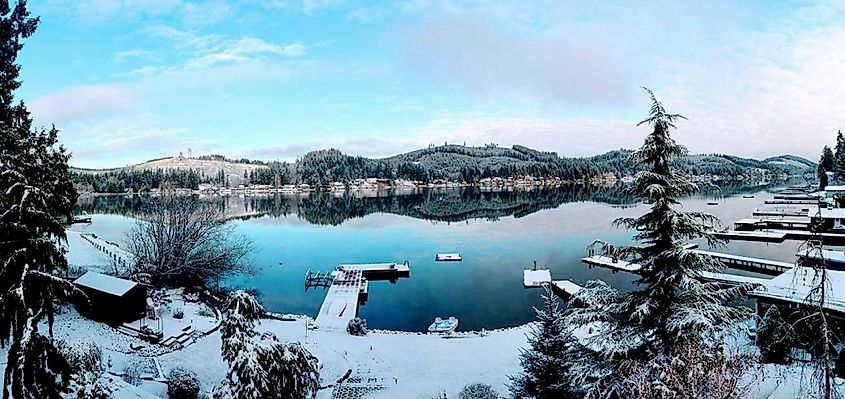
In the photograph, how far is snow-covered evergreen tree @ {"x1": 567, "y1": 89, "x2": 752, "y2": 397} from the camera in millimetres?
10234

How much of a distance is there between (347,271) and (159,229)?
1492cm

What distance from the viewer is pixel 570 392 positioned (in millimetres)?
12859

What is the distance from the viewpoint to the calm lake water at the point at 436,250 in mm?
33438

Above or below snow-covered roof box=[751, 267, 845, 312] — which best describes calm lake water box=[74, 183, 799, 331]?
below

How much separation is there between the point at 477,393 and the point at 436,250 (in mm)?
37796

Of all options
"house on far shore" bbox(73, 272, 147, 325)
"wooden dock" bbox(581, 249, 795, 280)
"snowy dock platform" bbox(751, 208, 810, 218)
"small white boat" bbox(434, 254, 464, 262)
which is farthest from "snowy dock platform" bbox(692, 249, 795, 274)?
"house on far shore" bbox(73, 272, 147, 325)

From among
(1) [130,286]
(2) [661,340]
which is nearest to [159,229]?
(1) [130,286]

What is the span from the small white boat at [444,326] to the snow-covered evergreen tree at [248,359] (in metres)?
14.6

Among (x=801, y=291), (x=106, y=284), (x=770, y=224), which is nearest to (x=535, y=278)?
(x=801, y=291)

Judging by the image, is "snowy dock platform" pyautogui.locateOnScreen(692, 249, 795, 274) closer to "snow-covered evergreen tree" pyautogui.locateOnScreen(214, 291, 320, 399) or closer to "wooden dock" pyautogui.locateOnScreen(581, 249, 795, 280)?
"wooden dock" pyautogui.locateOnScreen(581, 249, 795, 280)

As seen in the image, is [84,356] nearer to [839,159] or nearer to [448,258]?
[448,258]

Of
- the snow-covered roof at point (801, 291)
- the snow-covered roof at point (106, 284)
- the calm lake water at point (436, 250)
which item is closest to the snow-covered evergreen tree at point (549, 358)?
the calm lake water at point (436, 250)

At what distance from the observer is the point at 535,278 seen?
126ft

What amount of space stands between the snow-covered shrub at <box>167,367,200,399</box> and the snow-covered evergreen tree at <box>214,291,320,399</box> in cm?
390
